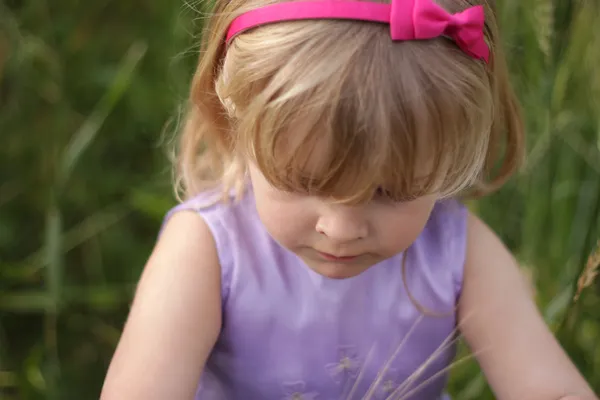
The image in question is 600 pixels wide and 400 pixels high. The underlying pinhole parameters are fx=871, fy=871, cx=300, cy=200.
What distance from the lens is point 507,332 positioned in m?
0.91

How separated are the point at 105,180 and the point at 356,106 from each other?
0.92 meters

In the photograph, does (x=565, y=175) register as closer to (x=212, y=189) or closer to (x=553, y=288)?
(x=553, y=288)

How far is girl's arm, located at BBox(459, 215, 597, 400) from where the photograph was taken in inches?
35.1

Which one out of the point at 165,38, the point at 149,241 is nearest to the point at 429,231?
the point at 149,241

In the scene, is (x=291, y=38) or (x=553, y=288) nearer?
(x=291, y=38)

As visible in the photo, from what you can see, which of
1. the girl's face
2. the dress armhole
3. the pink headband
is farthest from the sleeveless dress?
the pink headband

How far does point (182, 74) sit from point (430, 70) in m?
0.72

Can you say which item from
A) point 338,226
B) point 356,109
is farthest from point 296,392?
point 356,109

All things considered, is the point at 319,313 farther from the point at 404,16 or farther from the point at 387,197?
the point at 404,16

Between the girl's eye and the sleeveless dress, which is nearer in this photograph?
the girl's eye

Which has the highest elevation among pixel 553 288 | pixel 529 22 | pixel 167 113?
pixel 529 22

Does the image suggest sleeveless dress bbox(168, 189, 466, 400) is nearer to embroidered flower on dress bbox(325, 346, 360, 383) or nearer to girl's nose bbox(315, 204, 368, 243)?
embroidered flower on dress bbox(325, 346, 360, 383)

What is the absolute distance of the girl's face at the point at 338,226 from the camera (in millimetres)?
726

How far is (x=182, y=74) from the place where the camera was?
4.36ft
